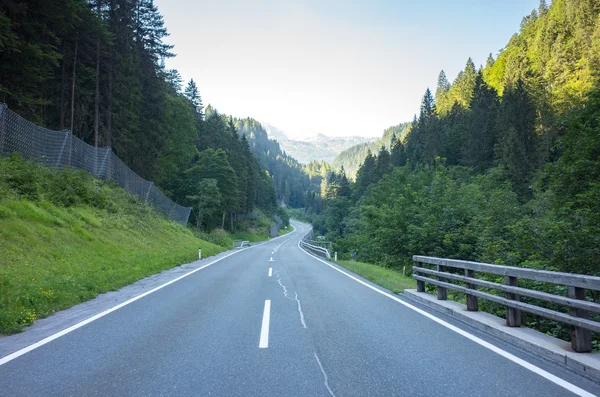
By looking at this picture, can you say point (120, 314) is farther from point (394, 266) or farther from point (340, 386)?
point (394, 266)

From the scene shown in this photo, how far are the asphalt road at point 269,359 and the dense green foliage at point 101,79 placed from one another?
50.5ft

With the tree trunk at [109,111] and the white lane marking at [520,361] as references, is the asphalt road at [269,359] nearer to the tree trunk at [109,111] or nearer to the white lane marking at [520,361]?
the white lane marking at [520,361]

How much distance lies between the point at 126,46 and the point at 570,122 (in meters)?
30.4

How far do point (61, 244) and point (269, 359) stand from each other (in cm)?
1036

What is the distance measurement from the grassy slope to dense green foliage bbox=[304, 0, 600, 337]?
9.91m

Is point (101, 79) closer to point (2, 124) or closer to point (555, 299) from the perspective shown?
point (2, 124)

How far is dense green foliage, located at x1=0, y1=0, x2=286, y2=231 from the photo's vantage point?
16891mm

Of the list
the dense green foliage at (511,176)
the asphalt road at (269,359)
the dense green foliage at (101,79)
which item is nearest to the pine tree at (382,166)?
the dense green foliage at (511,176)

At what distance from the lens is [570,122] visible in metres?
13.3

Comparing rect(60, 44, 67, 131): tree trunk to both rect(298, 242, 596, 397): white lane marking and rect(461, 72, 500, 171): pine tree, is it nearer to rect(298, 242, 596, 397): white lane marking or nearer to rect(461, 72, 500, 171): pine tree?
rect(298, 242, 596, 397): white lane marking

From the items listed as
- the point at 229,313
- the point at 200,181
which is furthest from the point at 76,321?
the point at 200,181

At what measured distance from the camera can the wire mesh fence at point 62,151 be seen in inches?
541

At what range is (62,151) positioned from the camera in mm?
17359

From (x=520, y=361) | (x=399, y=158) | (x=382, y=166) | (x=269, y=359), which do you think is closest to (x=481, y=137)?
(x=382, y=166)
